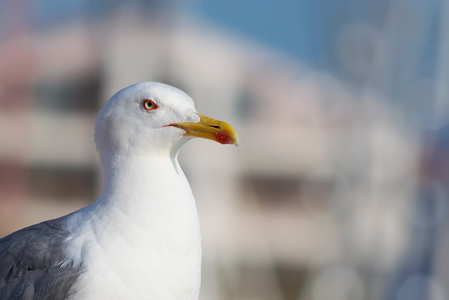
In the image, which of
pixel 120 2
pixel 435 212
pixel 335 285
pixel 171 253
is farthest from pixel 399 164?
pixel 171 253

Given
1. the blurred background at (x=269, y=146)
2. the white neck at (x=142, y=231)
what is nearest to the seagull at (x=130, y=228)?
the white neck at (x=142, y=231)

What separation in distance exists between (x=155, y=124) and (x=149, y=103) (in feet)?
0.23

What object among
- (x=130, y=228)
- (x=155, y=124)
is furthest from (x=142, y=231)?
(x=155, y=124)

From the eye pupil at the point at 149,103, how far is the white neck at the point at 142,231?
0.47 feet

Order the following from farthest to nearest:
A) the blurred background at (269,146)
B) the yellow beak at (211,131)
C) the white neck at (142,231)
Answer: the blurred background at (269,146) < the yellow beak at (211,131) < the white neck at (142,231)

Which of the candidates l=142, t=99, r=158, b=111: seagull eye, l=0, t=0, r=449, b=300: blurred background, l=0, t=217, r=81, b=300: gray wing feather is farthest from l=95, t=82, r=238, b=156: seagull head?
l=0, t=0, r=449, b=300: blurred background

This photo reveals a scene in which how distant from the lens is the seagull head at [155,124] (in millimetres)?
1898

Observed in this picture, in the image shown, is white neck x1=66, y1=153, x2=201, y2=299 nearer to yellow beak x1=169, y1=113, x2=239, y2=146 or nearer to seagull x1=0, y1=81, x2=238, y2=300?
seagull x1=0, y1=81, x2=238, y2=300

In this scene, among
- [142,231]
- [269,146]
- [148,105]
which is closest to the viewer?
[142,231]

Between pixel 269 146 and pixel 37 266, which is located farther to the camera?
pixel 269 146

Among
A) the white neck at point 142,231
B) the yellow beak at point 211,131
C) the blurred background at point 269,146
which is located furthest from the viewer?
the blurred background at point 269,146

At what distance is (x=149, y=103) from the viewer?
1.93 metres

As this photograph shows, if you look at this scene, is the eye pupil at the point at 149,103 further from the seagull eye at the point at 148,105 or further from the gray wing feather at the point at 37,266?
the gray wing feather at the point at 37,266

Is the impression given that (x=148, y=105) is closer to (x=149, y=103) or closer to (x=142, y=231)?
(x=149, y=103)
